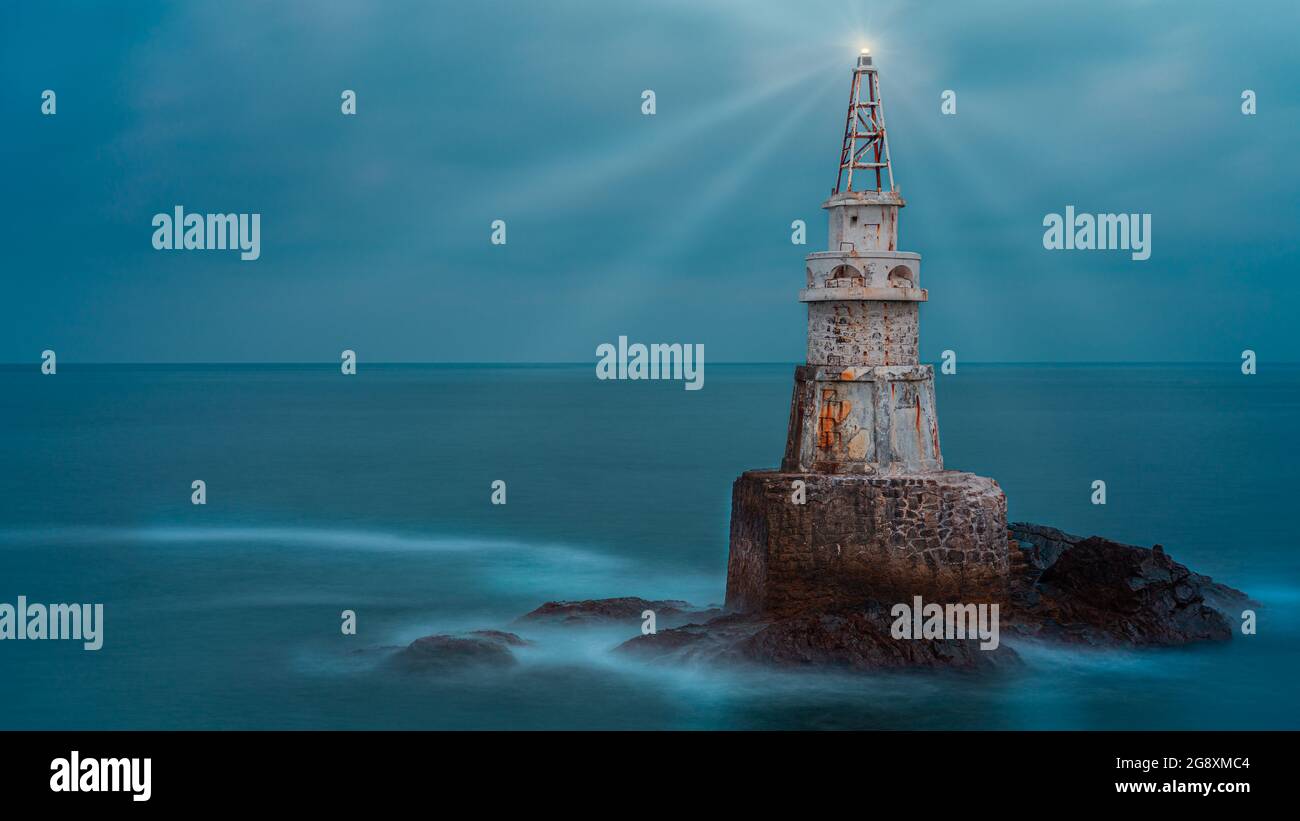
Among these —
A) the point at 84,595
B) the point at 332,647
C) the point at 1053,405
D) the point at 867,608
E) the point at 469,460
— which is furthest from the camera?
the point at 1053,405

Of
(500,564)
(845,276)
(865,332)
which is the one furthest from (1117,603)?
(500,564)

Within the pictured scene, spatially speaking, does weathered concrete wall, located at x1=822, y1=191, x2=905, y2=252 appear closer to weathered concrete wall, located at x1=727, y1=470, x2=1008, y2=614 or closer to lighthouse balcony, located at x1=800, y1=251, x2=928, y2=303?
lighthouse balcony, located at x1=800, y1=251, x2=928, y2=303

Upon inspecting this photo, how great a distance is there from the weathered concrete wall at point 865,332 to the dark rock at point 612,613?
675 cm

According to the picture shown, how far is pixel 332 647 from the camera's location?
31.4m

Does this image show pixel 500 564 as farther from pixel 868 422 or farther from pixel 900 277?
pixel 900 277

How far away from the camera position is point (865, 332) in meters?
28.0

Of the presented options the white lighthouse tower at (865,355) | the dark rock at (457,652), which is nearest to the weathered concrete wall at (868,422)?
the white lighthouse tower at (865,355)

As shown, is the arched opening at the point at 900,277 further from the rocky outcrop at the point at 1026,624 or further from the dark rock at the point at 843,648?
the dark rock at the point at 843,648

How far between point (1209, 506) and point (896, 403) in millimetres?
31390

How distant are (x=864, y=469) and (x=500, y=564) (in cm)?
1686

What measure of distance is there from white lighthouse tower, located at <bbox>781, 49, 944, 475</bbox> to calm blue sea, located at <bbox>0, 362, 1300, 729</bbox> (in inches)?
187
